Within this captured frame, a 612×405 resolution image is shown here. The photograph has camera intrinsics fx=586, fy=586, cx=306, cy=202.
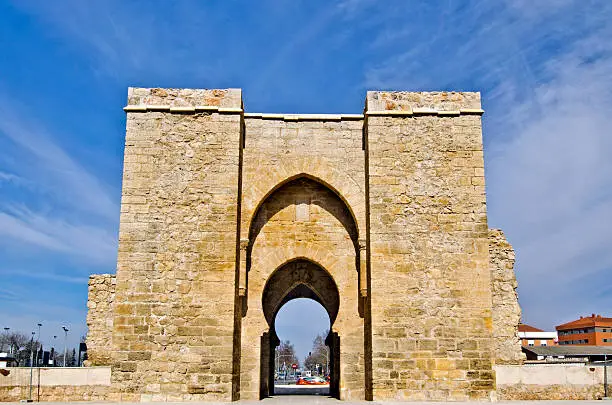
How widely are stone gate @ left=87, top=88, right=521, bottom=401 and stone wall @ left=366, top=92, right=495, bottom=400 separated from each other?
26mm

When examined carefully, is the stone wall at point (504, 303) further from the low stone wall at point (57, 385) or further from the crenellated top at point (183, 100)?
the low stone wall at point (57, 385)

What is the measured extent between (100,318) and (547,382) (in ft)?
29.9

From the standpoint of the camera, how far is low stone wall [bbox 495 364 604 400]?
11039mm

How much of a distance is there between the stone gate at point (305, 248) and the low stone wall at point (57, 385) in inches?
14.2

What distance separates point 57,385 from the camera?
10.9 metres

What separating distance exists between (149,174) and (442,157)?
5857 mm

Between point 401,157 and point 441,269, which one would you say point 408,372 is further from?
point 401,157

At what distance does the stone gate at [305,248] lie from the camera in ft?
35.6

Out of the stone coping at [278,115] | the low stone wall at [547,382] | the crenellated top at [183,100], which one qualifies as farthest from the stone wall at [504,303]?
the crenellated top at [183,100]

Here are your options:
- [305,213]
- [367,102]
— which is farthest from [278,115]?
[305,213]

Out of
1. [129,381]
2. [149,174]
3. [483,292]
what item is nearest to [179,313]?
[129,381]

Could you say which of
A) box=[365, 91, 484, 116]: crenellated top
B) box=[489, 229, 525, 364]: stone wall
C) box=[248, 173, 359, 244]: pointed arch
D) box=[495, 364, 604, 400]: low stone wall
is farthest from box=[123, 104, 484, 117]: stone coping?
box=[495, 364, 604, 400]: low stone wall

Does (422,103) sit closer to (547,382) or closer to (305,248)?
(305,248)

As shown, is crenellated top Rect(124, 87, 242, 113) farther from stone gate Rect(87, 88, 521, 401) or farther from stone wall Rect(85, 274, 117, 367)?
stone wall Rect(85, 274, 117, 367)
